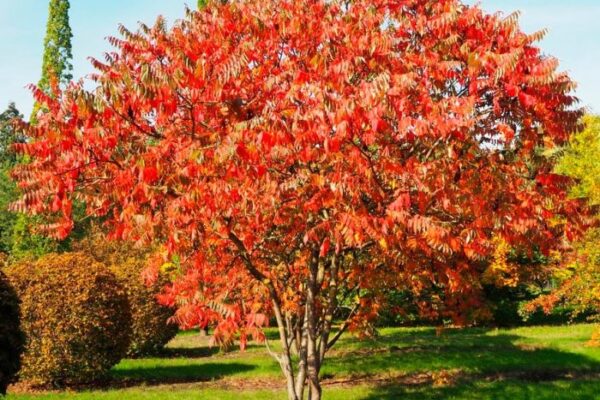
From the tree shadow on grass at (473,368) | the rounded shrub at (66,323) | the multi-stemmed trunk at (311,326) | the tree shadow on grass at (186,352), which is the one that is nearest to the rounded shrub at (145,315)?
the tree shadow on grass at (186,352)

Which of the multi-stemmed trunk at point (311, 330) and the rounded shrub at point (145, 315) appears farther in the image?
the rounded shrub at point (145, 315)

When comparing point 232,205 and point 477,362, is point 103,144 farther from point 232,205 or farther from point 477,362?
point 477,362

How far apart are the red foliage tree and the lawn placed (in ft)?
16.9

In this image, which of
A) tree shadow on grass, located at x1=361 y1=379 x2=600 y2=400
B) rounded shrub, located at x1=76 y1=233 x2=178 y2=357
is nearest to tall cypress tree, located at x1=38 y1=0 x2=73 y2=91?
rounded shrub, located at x1=76 y1=233 x2=178 y2=357

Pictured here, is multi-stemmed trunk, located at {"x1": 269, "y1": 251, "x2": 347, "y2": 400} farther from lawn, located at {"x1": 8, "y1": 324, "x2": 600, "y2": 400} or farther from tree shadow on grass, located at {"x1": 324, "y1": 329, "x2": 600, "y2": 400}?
tree shadow on grass, located at {"x1": 324, "y1": 329, "x2": 600, "y2": 400}

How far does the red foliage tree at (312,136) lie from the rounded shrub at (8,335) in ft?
15.7

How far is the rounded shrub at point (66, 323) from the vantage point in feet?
49.7

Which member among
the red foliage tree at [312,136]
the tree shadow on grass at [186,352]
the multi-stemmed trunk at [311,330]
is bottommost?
the tree shadow on grass at [186,352]

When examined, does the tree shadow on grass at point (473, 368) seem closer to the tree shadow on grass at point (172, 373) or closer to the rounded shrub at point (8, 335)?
the tree shadow on grass at point (172, 373)

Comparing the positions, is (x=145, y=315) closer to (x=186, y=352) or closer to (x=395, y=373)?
(x=186, y=352)

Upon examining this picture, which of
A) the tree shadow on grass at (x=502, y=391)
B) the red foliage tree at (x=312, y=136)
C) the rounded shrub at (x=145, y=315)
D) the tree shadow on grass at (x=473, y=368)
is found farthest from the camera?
the rounded shrub at (x=145, y=315)

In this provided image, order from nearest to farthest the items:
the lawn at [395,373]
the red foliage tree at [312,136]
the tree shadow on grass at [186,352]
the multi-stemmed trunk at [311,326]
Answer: the red foliage tree at [312,136]
the multi-stemmed trunk at [311,326]
the lawn at [395,373]
the tree shadow on grass at [186,352]

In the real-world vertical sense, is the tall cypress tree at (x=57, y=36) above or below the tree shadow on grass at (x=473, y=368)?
above

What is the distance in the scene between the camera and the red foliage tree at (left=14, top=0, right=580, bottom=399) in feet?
21.3
